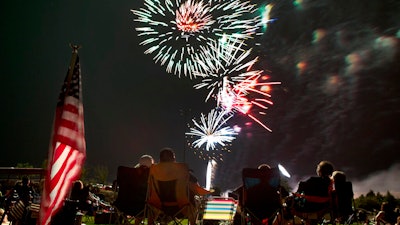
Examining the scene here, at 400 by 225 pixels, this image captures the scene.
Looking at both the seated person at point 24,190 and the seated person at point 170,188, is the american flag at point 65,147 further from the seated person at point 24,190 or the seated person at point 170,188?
the seated person at point 24,190

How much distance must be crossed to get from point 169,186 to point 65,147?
158 centimetres

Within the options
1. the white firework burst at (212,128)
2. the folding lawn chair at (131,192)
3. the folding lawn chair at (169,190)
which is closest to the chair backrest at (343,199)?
the folding lawn chair at (169,190)

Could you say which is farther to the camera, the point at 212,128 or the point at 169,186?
the point at 212,128

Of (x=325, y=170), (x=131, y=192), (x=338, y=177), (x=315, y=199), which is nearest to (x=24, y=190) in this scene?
(x=131, y=192)

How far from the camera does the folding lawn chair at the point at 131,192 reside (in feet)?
15.2

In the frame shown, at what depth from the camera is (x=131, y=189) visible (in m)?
4.68

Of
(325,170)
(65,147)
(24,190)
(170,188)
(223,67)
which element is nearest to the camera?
(65,147)

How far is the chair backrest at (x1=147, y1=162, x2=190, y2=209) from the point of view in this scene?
4363 millimetres

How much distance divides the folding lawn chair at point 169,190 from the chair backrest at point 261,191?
745 millimetres

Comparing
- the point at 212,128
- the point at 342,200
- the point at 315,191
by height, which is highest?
the point at 212,128

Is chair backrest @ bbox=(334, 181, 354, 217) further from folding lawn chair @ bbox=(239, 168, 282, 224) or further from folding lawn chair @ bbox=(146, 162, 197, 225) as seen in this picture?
folding lawn chair @ bbox=(146, 162, 197, 225)

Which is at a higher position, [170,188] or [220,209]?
[170,188]

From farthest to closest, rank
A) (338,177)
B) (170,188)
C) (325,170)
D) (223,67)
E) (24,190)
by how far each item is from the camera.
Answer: (223,67), (24,190), (325,170), (338,177), (170,188)

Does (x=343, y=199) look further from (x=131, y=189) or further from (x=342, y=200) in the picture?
(x=131, y=189)
